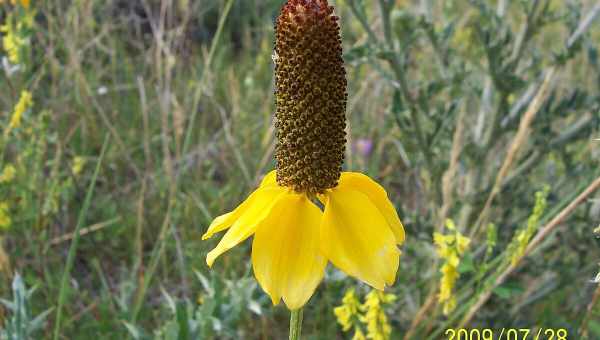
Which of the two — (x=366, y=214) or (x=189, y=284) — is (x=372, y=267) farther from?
(x=189, y=284)

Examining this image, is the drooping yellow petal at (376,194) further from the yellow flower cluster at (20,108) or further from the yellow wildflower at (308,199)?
the yellow flower cluster at (20,108)

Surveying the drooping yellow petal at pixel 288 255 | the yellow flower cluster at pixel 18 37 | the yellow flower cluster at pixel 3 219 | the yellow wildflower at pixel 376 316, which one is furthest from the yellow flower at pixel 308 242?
the yellow flower cluster at pixel 18 37

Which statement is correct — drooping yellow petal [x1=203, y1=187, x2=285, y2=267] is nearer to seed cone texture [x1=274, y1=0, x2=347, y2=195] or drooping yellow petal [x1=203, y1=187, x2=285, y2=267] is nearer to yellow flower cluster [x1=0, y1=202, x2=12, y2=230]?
seed cone texture [x1=274, y1=0, x2=347, y2=195]

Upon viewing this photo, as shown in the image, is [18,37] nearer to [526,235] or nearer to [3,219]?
[3,219]

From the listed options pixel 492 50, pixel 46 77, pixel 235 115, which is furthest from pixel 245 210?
pixel 46 77

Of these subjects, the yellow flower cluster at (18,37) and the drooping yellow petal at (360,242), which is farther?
the yellow flower cluster at (18,37)
